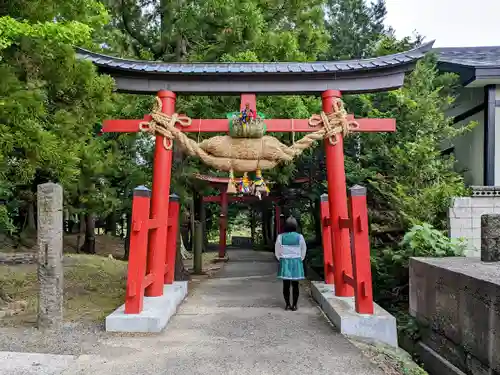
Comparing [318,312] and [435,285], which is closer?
[435,285]

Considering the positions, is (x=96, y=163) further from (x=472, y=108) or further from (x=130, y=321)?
(x=472, y=108)

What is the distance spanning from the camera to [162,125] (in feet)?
22.5

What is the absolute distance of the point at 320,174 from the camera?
1259 centimetres

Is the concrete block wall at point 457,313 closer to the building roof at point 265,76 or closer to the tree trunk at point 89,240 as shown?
the building roof at point 265,76

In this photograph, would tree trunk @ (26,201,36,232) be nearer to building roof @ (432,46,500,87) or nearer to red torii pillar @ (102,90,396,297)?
red torii pillar @ (102,90,396,297)

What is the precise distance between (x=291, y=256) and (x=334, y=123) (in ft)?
7.40

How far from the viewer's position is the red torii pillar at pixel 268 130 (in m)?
6.83

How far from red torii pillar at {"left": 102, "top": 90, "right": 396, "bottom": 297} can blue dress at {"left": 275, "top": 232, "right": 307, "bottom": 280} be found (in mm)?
583

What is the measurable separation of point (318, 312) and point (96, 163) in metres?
6.01

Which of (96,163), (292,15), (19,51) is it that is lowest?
(96,163)

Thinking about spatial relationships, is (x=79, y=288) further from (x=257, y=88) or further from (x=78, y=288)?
(x=257, y=88)

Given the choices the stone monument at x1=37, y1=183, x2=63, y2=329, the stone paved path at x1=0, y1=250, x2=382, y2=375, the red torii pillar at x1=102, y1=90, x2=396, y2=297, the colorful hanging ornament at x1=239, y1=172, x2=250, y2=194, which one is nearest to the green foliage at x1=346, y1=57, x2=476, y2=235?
the red torii pillar at x1=102, y1=90, x2=396, y2=297

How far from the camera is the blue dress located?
7.20 m

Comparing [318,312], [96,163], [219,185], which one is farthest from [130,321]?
[219,185]
